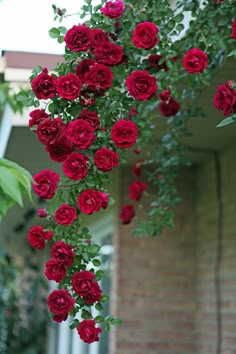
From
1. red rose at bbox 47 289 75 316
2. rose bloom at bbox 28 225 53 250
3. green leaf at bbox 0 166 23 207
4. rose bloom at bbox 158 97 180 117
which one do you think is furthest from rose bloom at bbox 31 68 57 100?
rose bloom at bbox 158 97 180 117

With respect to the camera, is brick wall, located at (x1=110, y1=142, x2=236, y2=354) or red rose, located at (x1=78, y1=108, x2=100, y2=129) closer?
red rose, located at (x1=78, y1=108, x2=100, y2=129)

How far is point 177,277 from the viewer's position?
192 inches

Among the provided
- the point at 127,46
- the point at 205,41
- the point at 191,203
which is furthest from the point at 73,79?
the point at 191,203

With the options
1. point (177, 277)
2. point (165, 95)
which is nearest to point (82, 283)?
point (165, 95)

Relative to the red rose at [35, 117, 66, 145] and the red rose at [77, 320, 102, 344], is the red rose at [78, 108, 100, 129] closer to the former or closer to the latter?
the red rose at [35, 117, 66, 145]

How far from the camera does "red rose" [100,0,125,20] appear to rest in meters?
2.43

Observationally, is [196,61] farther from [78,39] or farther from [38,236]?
[38,236]

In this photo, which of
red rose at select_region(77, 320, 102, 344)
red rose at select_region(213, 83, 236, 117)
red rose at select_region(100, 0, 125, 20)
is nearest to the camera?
red rose at select_region(213, 83, 236, 117)

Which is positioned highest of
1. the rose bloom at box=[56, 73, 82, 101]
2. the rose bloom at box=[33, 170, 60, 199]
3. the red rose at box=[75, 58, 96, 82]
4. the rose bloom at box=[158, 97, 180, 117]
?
the rose bloom at box=[158, 97, 180, 117]

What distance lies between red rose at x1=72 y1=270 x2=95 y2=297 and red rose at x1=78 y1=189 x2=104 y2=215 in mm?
215

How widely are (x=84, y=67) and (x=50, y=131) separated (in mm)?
309

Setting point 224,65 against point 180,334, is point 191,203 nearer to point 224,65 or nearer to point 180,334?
point 180,334

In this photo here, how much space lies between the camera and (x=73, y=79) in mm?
2248

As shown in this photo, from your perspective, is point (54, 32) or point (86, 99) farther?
point (54, 32)
